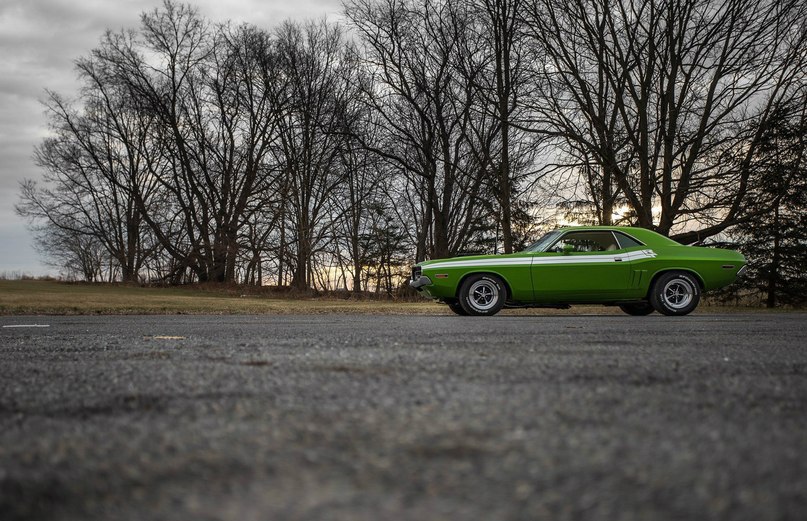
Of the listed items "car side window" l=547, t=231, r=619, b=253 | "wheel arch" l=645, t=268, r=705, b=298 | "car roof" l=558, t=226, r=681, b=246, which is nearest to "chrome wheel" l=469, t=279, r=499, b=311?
"car side window" l=547, t=231, r=619, b=253

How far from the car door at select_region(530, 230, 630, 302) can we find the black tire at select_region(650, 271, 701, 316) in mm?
546

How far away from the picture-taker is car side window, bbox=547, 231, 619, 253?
38.0 ft

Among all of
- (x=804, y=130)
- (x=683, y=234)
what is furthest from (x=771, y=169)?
(x=683, y=234)

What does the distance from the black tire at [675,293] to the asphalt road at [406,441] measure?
8.39 m

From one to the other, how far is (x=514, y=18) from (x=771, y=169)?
8.03 metres

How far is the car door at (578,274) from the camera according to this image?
11.4 meters

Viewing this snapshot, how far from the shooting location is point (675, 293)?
11477mm

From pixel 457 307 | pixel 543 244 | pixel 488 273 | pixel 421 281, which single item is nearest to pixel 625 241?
pixel 543 244

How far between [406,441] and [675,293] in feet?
35.5

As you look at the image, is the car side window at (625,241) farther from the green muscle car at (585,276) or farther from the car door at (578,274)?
the car door at (578,274)

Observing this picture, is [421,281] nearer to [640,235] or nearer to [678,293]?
[640,235]

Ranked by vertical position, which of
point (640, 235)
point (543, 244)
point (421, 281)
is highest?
point (640, 235)

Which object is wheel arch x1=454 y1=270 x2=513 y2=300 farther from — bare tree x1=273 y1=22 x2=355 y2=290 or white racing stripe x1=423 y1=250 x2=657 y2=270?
bare tree x1=273 y1=22 x2=355 y2=290

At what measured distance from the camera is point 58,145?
121 feet
